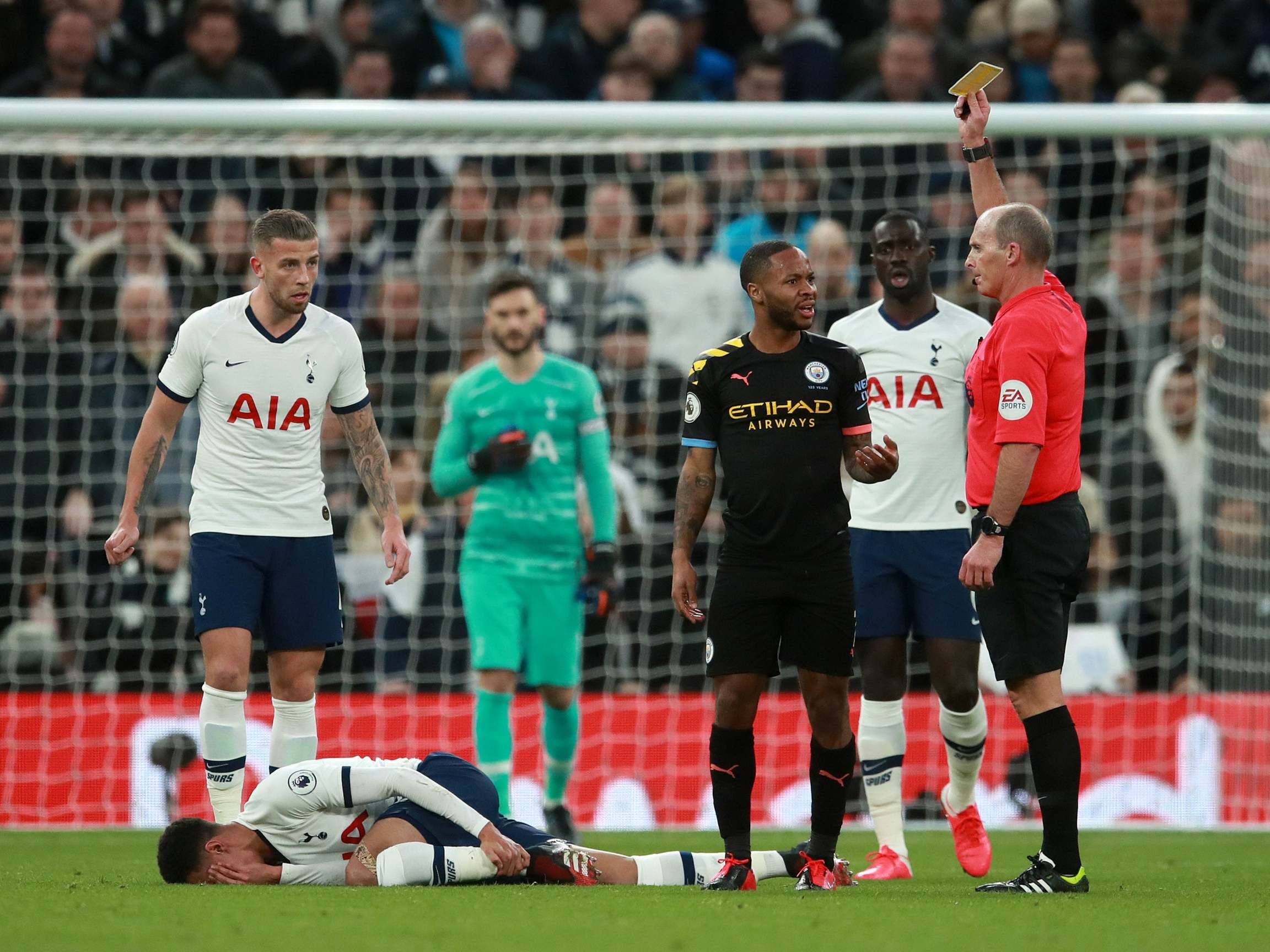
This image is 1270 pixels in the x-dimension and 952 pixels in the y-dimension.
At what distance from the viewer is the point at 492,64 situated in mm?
12289

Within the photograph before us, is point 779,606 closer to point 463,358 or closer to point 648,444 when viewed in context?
point 648,444

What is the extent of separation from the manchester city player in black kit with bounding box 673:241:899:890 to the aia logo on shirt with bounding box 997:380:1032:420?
1.29 feet

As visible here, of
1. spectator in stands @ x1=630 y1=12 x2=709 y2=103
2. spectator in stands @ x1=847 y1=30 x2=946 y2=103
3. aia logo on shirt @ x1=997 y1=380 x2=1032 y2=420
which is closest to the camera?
aia logo on shirt @ x1=997 y1=380 x2=1032 y2=420

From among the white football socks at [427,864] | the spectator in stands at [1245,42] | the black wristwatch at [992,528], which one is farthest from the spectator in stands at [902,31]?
the white football socks at [427,864]

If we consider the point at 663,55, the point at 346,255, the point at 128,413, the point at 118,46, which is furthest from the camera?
the point at 118,46

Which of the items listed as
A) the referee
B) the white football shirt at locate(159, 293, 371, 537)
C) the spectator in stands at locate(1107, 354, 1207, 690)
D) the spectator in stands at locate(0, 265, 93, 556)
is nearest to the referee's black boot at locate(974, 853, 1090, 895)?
the referee

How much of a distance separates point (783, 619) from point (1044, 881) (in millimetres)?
1216

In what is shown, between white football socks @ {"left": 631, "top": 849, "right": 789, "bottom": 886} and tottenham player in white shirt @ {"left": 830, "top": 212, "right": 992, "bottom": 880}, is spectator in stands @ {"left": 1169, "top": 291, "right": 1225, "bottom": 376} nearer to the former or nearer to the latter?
tottenham player in white shirt @ {"left": 830, "top": 212, "right": 992, "bottom": 880}

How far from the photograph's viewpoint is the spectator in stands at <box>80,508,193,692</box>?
381 inches

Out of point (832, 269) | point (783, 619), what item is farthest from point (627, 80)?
point (783, 619)

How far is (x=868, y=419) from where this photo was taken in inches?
226

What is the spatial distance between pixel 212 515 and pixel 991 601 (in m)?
2.96

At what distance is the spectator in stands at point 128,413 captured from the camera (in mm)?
10266

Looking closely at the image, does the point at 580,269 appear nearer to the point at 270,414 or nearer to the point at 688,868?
the point at 270,414
